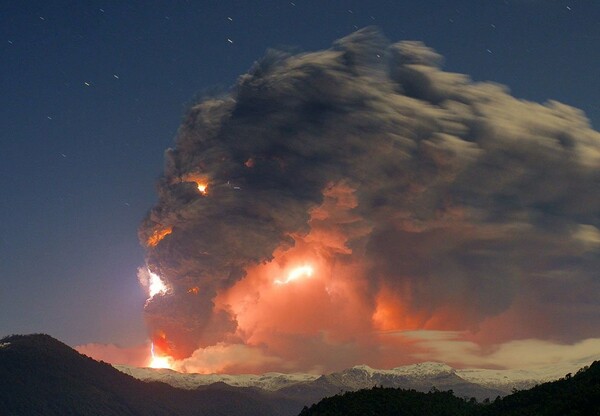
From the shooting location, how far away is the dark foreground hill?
74806mm

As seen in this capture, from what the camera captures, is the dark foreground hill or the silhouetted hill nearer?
the silhouetted hill

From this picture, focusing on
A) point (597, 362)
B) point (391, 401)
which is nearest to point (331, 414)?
point (391, 401)

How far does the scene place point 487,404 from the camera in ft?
343

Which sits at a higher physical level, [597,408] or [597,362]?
[597,362]

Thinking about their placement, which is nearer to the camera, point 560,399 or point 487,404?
point 560,399

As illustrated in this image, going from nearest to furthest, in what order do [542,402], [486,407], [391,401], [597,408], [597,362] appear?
[597,408] → [542,402] → [597,362] → [486,407] → [391,401]

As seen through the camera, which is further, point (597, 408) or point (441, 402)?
point (441, 402)

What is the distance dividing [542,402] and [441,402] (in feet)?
78.3

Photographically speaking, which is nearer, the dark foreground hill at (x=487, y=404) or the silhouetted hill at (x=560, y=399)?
the silhouetted hill at (x=560, y=399)

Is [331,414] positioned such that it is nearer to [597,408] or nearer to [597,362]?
[597,362]

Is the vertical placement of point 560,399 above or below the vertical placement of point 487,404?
below

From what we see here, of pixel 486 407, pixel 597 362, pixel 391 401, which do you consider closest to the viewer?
pixel 597 362

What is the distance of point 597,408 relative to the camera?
66.5m

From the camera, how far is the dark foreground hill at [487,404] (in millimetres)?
74806
